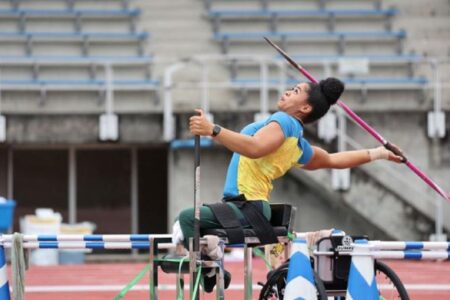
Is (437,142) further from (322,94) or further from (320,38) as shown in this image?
(322,94)

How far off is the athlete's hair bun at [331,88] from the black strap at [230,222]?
102cm

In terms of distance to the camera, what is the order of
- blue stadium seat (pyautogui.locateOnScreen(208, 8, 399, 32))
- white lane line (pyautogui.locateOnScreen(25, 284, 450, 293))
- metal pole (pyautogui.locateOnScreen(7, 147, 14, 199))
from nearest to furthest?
white lane line (pyautogui.locateOnScreen(25, 284, 450, 293))
metal pole (pyautogui.locateOnScreen(7, 147, 14, 199))
blue stadium seat (pyautogui.locateOnScreen(208, 8, 399, 32))

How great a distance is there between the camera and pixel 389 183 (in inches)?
826

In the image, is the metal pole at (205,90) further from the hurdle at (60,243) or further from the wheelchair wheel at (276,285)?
the wheelchair wheel at (276,285)

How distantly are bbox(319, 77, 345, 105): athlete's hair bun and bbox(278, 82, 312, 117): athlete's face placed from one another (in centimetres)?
11

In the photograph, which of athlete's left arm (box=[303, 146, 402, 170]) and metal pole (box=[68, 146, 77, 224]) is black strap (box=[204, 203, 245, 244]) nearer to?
athlete's left arm (box=[303, 146, 402, 170])

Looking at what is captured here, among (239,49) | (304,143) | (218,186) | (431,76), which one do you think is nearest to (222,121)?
(218,186)

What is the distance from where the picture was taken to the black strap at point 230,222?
769 cm

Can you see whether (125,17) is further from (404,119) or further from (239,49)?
(404,119)

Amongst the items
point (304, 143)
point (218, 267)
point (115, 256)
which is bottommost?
point (115, 256)

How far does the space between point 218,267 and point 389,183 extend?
13.6 metres

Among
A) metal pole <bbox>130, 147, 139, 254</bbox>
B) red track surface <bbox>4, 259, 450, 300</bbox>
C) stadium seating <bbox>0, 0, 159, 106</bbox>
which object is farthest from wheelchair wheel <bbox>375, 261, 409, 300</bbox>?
metal pole <bbox>130, 147, 139, 254</bbox>

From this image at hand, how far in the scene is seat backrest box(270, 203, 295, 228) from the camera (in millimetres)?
8055

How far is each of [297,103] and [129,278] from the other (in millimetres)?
8464
